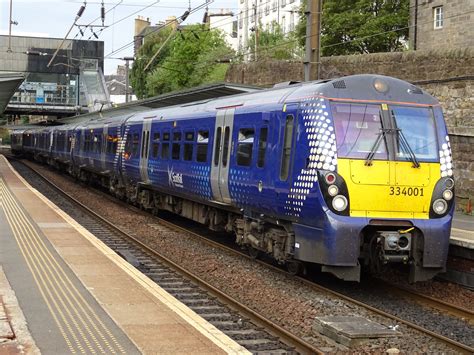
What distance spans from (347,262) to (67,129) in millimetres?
29481

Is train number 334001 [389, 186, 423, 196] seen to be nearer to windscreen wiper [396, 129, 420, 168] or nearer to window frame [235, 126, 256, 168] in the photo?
windscreen wiper [396, 129, 420, 168]

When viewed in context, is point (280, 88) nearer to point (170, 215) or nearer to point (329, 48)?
point (170, 215)

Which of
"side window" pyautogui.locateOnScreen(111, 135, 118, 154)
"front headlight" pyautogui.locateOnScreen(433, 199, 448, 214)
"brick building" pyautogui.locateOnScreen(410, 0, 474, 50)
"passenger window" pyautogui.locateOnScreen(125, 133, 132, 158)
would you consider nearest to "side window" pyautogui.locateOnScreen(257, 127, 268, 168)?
"front headlight" pyautogui.locateOnScreen(433, 199, 448, 214)

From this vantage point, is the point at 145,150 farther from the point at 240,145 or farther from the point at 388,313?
the point at 388,313

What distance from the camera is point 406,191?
934cm

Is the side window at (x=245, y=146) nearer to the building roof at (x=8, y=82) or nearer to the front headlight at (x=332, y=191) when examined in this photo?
the front headlight at (x=332, y=191)

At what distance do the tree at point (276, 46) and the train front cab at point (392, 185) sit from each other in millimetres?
33081

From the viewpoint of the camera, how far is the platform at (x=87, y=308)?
21.1 feet

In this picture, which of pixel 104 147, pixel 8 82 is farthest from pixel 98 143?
pixel 8 82

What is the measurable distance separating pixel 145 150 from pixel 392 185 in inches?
432

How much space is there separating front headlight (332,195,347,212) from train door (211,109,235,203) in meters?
3.75

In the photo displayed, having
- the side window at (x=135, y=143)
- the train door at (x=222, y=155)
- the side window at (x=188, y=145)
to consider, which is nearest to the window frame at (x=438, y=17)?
the side window at (x=135, y=143)

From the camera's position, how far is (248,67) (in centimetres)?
3538

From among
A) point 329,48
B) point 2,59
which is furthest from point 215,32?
point 329,48
